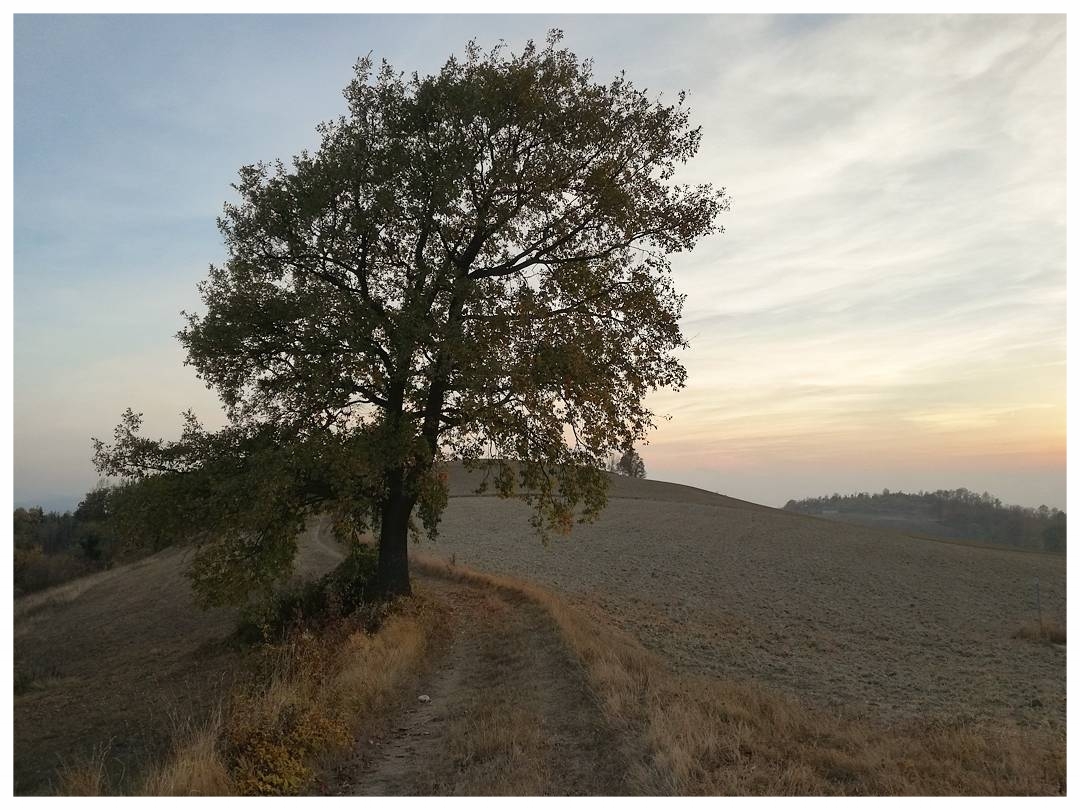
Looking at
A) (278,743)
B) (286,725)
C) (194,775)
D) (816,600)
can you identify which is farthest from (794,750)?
(816,600)

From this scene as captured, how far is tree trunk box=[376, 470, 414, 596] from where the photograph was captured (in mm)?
20938

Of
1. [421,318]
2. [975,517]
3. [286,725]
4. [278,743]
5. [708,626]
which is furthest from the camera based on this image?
[975,517]

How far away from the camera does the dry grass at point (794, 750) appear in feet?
27.0

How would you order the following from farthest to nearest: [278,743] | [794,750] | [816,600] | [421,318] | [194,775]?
[816,600] < [421,318] < [278,743] < [794,750] < [194,775]

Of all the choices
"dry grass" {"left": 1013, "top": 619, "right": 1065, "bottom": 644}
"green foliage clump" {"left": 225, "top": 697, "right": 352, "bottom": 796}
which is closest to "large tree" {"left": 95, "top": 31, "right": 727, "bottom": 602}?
"green foliage clump" {"left": 225, "top": 697, "right": 352, "bottom": 796}

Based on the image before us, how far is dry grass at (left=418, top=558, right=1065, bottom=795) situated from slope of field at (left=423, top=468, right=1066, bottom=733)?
3.34 m

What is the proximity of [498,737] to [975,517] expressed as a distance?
173 metres

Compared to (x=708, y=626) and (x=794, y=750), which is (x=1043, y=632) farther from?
(x=794, y=750)

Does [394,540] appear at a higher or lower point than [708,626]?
higher

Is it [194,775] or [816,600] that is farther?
[816,600]

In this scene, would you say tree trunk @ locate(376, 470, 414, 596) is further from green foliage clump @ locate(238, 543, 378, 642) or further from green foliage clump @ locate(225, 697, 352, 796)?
green foliage clump @ locate(225, 697, 352, 796)

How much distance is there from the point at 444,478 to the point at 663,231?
368 inches

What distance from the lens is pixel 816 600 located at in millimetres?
32594
